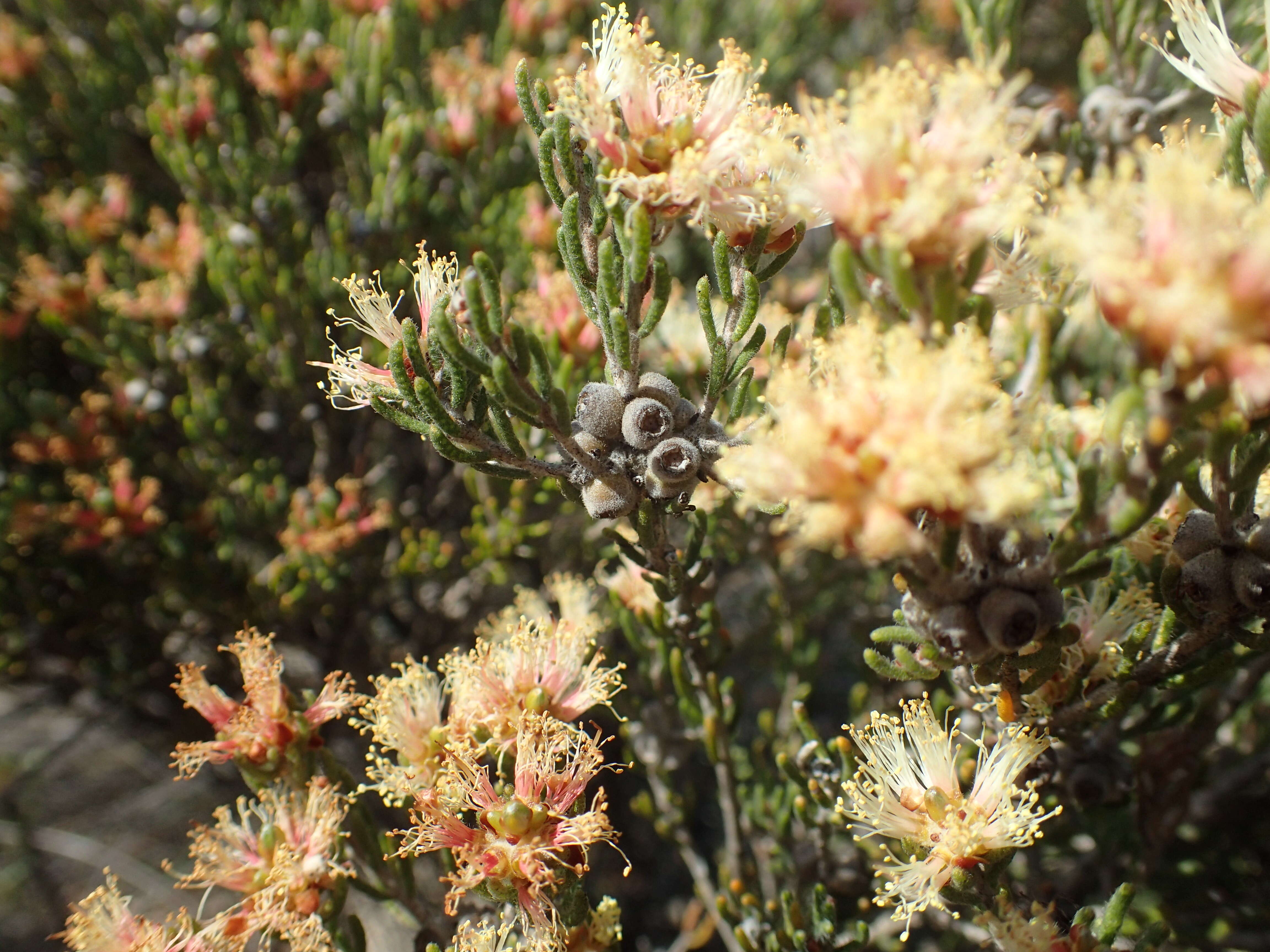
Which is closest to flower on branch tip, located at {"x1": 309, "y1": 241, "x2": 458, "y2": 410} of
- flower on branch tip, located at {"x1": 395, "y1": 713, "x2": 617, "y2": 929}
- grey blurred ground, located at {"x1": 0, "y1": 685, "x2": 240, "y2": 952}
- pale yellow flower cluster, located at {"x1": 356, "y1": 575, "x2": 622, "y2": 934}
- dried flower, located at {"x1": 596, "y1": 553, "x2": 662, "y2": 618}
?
pale yellow flower cluster, located at {"x1": 356, "y1": 575, "x2": 622, "y2": 934}

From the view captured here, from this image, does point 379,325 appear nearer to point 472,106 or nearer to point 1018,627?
point 1018,627

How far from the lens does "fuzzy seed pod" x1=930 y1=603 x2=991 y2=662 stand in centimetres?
112

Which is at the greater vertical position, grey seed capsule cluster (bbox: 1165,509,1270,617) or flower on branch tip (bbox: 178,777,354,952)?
grey seed capsule cluster (bbox: 1165,509,1270,617)

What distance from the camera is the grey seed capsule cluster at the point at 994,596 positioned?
1.09 meters

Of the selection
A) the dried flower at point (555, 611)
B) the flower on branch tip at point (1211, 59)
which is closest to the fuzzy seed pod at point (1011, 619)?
the dried flower at point (555, 611)

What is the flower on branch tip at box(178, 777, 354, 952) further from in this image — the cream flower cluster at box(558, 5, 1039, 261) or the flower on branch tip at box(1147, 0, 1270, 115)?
the flower on branch tip at box(1147, 0, 1270, 115)

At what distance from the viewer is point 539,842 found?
1.54 metres

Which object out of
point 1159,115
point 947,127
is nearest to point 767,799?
point 947,127

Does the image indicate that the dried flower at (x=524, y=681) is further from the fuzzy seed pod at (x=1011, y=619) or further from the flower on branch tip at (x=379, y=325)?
the fuzzy seed pod at (x=1011, y=619)

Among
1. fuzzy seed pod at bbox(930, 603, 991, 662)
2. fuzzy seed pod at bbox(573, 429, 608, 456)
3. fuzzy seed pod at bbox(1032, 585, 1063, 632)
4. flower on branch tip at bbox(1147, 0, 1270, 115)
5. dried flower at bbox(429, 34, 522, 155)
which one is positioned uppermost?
dried flower at bbox(429, 34, 522, 155)

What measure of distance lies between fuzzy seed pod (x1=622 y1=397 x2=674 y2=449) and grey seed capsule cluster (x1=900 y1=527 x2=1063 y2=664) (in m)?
0.47

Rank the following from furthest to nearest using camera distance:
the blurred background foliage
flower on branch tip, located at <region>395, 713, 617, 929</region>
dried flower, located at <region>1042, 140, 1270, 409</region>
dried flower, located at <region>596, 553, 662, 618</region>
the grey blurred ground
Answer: the grey blurred ground < the blurred background foliage < dried flower, located at <region>596, 553, 662, 618</region> < flower on branch tip, located at <region>395, 713, 617, 929</region> < dried flower, located at <region>1042, 140, 1270, 409</region>

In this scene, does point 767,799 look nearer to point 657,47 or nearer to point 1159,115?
point 657,47

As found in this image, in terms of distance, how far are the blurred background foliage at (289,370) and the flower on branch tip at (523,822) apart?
71 cm
